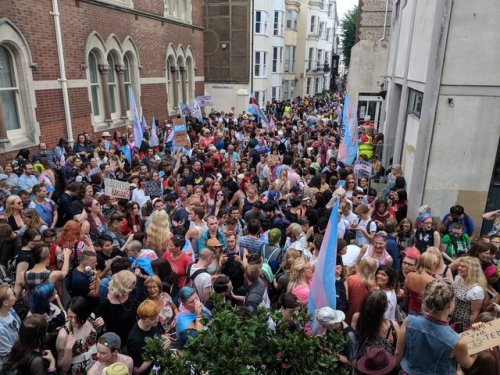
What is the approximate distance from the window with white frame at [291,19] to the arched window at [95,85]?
Answer: 27.8 m

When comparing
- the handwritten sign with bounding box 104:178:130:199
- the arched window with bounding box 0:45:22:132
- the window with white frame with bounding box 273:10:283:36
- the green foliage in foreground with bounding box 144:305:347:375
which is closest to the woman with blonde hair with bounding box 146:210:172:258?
the handwritten sign with bounding box 104:178:130:199

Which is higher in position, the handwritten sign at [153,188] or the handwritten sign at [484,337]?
the handwritten sign at [484,337]

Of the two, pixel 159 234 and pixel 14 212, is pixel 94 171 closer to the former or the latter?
pixel 14 212

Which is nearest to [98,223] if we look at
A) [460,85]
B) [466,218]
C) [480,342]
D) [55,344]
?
[55,344]

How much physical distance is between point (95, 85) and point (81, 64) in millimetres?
1521

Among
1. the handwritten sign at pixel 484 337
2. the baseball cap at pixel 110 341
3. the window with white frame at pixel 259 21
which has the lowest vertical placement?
the baseball cap at pixel 110 341

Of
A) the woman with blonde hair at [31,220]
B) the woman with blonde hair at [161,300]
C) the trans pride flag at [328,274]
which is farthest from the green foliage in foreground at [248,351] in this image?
the woman with blonde hair at [31,220]

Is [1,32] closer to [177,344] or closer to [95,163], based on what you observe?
[95,163]

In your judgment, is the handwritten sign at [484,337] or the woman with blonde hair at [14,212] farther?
the woman with blonde hair at [14,212]

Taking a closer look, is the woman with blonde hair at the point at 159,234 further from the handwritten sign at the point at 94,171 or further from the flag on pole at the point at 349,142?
the flag on pole at the point at 349,142

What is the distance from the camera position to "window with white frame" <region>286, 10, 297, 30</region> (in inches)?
1490

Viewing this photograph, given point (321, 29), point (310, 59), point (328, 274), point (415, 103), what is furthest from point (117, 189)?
point (321, 29)

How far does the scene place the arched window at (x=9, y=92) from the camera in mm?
10453

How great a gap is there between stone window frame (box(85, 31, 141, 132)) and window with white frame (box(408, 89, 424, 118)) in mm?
10375
